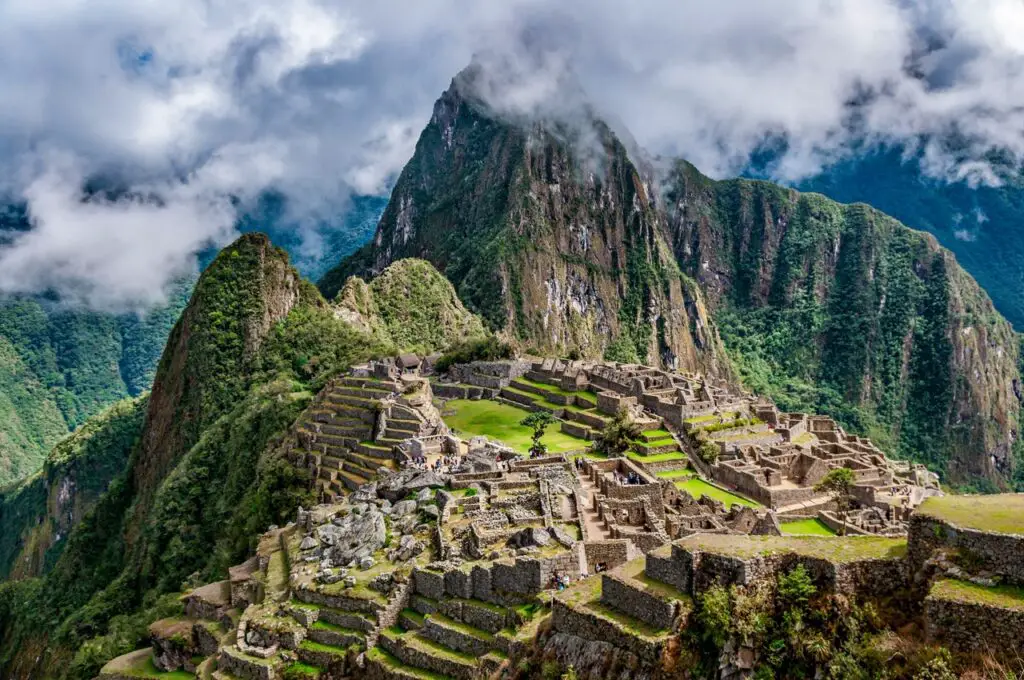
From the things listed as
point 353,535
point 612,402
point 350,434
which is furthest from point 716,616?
point 612,402

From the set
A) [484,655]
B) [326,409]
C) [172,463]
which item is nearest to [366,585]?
[484,655]

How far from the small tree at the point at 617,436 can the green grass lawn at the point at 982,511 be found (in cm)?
3292

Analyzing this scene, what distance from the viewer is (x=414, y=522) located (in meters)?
24.9

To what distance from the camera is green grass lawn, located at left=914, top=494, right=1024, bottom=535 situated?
11.3 metres

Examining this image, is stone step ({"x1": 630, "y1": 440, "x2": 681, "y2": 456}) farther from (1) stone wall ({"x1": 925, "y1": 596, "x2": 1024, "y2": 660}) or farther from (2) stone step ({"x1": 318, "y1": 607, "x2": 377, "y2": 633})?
(1) stone wall ({"x1": 925, "y1": 596, "x2": 1024, "y2": 660})

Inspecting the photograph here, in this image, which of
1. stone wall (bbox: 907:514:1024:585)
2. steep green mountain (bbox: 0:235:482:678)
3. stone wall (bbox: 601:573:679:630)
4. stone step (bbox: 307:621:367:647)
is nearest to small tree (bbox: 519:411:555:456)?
steep green mountain (bbox: 0:235:482:678)

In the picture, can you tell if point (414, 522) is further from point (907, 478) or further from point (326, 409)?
point (907, 478)

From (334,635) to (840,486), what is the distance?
98.2 ft

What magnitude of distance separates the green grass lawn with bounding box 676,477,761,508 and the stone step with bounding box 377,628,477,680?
22.7 m

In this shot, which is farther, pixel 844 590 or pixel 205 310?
pixel 205 310

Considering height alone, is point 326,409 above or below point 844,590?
above

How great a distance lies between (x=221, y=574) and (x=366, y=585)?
2030 centimetres

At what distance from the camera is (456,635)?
59.9ft

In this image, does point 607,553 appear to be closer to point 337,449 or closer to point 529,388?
point 337,449
